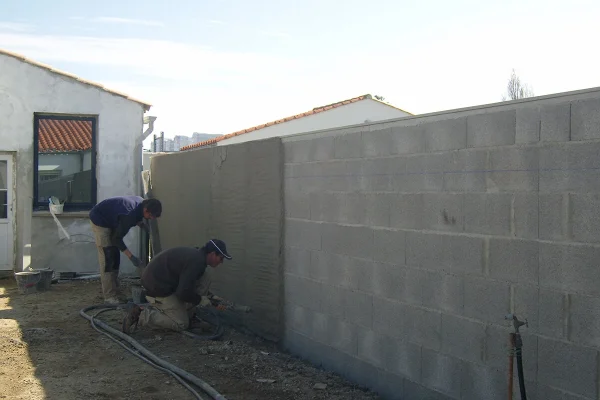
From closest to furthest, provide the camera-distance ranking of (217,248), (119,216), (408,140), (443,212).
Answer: (443,212) → (408,140) → (217,248) → (119,216)

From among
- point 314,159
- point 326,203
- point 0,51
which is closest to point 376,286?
point 326,203

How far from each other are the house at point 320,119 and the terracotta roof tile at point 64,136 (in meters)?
8.97

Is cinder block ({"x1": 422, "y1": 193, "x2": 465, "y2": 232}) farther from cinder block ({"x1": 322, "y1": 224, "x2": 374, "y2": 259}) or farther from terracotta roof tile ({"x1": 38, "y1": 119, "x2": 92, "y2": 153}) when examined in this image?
terracotta roof tile ({"x1": 38, "y1": 119, "x2": 92, "y2": 153})

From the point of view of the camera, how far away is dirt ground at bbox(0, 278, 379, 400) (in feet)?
16.5

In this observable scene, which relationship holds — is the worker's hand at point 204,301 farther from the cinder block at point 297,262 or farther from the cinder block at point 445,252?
the cinder block at point 445,252

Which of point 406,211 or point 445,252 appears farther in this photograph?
point 406,211

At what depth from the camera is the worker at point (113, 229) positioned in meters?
8.32

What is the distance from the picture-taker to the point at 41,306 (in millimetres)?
8555

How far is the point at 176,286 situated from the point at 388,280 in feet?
9.65

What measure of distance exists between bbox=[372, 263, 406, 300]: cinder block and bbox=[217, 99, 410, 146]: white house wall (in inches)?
649

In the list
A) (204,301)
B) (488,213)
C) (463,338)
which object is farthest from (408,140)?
(204,301)

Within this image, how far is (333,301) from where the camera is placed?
18.3ft

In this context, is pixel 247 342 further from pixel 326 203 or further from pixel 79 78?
pixel 79 78

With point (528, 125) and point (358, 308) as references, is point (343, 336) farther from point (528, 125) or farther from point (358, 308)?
point (528, 125)
